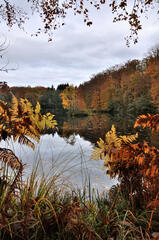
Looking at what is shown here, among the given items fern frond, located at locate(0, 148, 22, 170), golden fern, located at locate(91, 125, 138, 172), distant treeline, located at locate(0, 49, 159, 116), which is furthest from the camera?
distant treeline, located at locate(0, 49, 159, 116)

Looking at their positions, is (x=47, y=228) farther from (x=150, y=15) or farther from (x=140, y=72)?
(x=140, y=72)

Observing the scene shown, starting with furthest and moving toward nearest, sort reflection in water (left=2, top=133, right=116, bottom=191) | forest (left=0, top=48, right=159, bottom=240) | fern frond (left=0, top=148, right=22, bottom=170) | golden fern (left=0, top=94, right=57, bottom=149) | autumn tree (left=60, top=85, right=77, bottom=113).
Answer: autumn tree (left=60, top=85, right=77, bottom=113)
reflection in water (left=2, top=133, right=116, bottom=191)
golden fern (left=0, top=94, right=57, bottom=149)
fern frond (left=0, top=148, right=22, bottom=170)
forest (left=0, top=48, right=159, bottom=240)

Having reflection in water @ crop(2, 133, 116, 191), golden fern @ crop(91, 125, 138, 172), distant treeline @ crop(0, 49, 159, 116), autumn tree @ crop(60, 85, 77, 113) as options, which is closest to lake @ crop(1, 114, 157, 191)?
reflection in water @ crop(2, 133, 116, 191)

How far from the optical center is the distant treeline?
108ft

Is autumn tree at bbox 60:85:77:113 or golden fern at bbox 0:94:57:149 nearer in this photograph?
golden fern at bbox 0:94:57:149

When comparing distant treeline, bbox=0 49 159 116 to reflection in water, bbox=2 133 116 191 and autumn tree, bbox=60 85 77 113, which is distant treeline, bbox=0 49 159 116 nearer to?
autumn tree, bbox=60 85 77 113

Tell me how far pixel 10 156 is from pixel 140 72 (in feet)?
141

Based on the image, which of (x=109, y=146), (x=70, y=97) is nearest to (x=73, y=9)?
(x=109, y=146)

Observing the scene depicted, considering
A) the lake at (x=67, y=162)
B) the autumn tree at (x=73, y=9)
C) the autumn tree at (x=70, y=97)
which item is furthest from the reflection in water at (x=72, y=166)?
the autumn tree at (x=70, y=97)

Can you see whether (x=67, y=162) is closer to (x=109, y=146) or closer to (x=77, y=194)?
(x=77, y=194)

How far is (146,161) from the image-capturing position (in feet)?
7.41

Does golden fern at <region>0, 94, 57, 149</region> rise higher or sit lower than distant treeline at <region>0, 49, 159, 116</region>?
lower

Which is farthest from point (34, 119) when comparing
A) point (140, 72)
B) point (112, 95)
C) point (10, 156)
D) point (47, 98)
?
point (47, 98)

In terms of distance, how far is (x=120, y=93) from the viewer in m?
47.2
